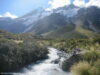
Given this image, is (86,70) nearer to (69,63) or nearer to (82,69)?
(82,69)

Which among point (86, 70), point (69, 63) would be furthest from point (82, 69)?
point (69, 63)

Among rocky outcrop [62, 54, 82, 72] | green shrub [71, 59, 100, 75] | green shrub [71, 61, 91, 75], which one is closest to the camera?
green shrub [71, 59, 100, 75]

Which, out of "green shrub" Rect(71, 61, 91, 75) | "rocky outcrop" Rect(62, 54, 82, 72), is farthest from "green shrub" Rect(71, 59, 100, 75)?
"rocky outcrop" Rect(62, 54, 82, 72)

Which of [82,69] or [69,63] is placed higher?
[69,63]

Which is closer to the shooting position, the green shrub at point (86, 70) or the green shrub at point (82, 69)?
the green shrub at point (86, 70)

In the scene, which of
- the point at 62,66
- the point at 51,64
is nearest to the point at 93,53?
the point at 62,66

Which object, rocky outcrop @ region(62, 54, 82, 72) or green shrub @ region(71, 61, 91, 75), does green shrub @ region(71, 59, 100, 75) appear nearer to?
green shrub @ region(71, 61, 91, 75)

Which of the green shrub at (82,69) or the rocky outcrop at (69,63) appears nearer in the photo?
the green shrub at (82,69)

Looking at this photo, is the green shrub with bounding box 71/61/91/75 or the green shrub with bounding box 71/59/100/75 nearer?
the green shrub with bounding box 71/59/100/75

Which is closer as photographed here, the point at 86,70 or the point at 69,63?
the point at 86,70

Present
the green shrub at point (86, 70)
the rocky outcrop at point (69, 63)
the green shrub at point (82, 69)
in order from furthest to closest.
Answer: the rocky outcrop at point (69, 63) → the green shrub at point (82, 69) → the green shrub at point (86, 70)

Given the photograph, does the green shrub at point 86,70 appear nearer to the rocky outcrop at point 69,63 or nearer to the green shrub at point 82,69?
the green shrub at point 82,69

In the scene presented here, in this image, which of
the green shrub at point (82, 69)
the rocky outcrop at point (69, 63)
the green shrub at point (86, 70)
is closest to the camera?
the green shrub at point (86, 70)

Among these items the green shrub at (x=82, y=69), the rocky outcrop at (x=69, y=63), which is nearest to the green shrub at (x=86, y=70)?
the green shrub at (x=82, y=69)
